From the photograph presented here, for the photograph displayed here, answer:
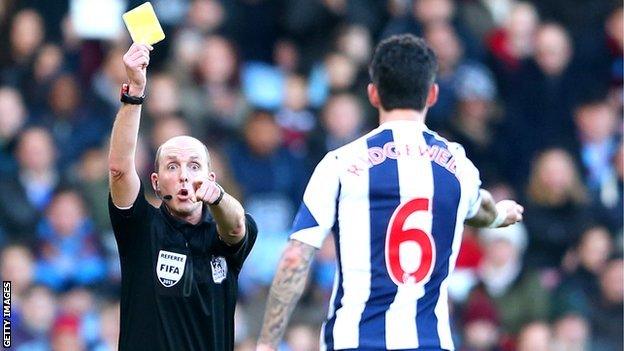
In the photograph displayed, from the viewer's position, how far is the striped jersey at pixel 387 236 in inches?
245

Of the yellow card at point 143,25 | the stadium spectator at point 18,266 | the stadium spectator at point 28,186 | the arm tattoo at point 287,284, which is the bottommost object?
the arm tattoo at point 287,284

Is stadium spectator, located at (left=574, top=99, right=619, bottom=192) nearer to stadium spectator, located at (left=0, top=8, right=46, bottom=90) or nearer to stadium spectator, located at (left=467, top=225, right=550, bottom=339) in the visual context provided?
stadium spectator, located at (left=467, top=225, right=550, bottom=339)

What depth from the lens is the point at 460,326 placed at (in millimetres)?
11602

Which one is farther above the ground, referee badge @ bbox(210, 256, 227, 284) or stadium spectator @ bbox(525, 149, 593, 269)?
stadium spectator @ bbox(525, 149, 593, 269)

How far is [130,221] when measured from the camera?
6.56 m

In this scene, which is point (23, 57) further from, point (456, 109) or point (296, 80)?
point (456, 109)

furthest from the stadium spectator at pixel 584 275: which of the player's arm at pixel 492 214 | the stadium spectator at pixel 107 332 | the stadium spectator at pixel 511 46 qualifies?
the player's arm at pixel 492 214

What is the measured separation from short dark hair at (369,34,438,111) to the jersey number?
420 millimetres

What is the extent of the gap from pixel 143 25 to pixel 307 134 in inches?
234

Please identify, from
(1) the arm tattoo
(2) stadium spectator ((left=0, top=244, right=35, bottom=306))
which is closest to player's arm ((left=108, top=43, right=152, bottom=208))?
(1) the arm tattoo

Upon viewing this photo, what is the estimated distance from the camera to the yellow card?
635 centimetres

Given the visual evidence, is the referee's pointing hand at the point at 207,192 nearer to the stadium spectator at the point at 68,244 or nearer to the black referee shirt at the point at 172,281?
the black referee shirt at the point at 172,281

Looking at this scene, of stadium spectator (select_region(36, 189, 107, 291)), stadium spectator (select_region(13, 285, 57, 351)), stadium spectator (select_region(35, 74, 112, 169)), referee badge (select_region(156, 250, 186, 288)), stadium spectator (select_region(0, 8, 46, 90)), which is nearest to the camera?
referee badge (select_region(156, 250, 186, 288))

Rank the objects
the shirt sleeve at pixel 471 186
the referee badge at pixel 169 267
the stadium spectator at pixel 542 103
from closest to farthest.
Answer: the shirt sleeve at pixel 471 186
the referee badge at pixel 169 267
the stadium spectator at pixel 542 103
